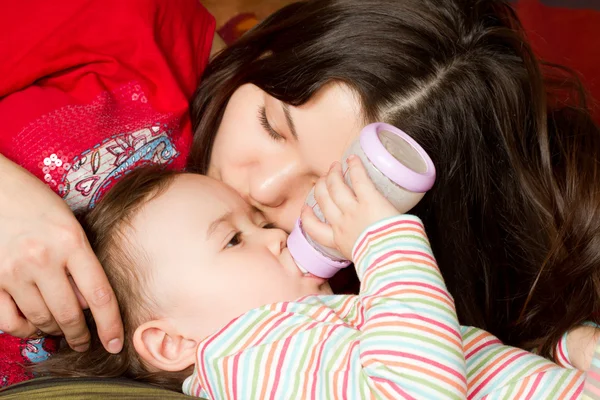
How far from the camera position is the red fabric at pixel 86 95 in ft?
4.10

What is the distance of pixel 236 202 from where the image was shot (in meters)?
1.18

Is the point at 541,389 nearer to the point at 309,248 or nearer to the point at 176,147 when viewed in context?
the point at 309,248

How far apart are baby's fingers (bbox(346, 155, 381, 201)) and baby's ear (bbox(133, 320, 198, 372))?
0.37 metres

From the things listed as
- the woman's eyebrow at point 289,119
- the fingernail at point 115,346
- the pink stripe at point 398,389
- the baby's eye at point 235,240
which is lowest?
the fingernail at point 115,346

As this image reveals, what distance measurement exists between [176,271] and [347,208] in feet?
1.02

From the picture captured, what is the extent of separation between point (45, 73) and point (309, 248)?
2.39ft

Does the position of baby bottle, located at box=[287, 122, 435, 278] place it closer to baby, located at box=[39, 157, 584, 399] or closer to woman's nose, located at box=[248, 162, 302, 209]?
baby, located at box=[39, 157, 584, 399]

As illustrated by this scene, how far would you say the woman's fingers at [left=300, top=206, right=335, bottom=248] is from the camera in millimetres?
1014

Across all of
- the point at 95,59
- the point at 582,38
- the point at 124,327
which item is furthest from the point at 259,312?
the point at 582,38

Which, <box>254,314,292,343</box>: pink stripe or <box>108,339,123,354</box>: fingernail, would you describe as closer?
<box>254,314,292,343</box>: pink stripe

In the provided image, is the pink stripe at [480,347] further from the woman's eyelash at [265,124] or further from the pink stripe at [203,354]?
the woman's eyelash at [265,124]

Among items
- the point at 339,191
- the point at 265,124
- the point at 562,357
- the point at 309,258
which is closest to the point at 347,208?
the point at 339,191

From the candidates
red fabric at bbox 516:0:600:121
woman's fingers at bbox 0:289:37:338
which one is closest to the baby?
woman's fingers at bbox 0:289:37:338

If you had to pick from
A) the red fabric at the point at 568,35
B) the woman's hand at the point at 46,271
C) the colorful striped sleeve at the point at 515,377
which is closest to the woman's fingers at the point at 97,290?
the woman's hand at the point at 46,271
